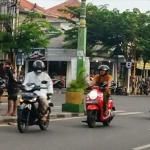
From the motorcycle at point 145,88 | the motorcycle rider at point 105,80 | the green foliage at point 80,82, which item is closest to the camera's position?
the motorcycle rider at point 105,80

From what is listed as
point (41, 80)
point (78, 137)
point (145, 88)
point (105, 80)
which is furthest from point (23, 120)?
point (145, 88)

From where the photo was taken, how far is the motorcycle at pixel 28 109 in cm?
1306

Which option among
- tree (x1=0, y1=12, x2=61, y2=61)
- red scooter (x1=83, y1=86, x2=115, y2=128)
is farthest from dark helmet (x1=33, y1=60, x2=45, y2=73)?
tree (x1=0, y1=12, x2=61, y2=61)

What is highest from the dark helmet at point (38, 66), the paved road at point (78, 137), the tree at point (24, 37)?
the tree at point (24, 37)

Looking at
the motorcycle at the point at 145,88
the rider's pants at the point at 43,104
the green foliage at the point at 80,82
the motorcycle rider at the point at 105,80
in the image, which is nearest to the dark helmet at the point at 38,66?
the rider's pants at the point at 43,104

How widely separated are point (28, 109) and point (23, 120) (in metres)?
0.31

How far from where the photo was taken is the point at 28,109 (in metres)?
13.2

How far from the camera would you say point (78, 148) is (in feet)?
35.5

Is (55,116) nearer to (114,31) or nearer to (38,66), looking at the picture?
(38,66)

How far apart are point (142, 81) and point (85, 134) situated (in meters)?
33.0

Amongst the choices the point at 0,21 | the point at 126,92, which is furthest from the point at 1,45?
the point at 126,92

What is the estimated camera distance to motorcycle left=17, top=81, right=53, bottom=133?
13.1 metres

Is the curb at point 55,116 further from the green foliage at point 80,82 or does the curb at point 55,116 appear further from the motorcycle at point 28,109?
the motorcycle at point 28,109

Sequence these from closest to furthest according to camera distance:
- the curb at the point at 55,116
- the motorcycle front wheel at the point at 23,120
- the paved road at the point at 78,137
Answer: the paved road at the point at 78,137, the motorcycle front wheel at the point at 23,120, the curb at the point at 55,116
